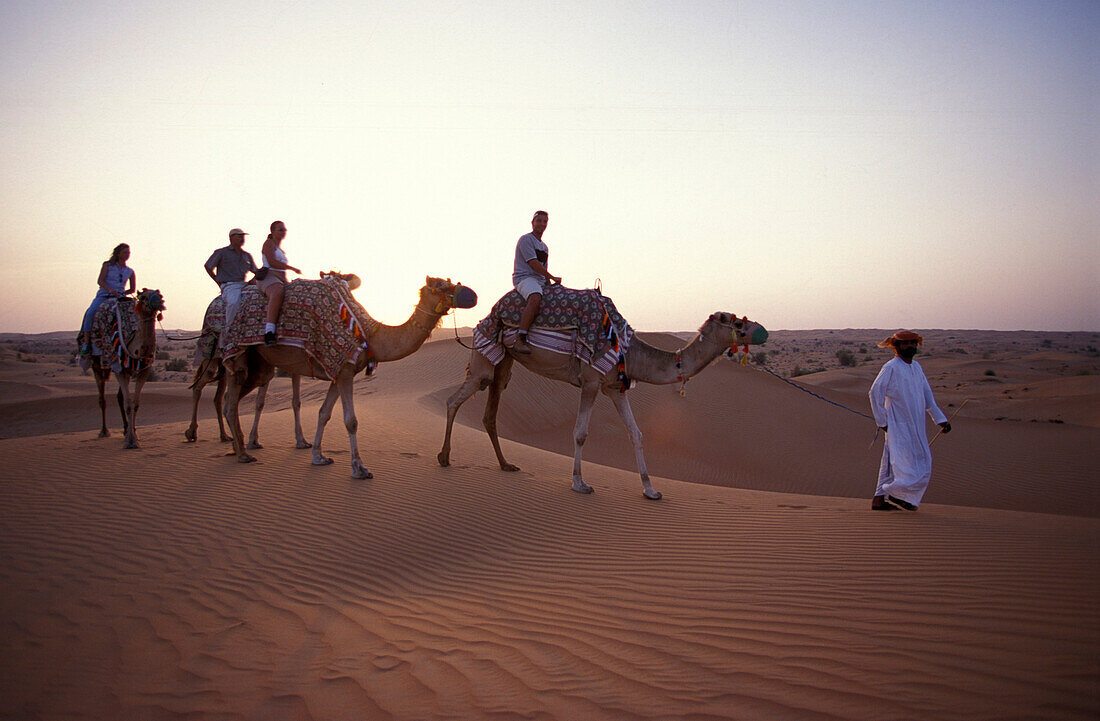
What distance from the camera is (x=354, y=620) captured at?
430 cm

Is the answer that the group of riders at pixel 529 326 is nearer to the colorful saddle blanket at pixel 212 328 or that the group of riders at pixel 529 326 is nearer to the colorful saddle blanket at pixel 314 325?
the colorful saddle blanket at pixel 314 325

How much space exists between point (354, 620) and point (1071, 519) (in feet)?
24.8

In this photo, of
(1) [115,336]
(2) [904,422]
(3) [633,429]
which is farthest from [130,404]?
(2) [904,422]

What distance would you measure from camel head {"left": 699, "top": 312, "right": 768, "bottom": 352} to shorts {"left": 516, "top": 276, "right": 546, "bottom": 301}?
90.5 inches

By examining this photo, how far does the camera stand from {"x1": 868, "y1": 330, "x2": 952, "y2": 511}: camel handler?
692cm

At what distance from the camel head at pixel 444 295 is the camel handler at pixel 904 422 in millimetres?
5210

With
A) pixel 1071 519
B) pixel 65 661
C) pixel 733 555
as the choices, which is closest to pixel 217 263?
pixel 65 661

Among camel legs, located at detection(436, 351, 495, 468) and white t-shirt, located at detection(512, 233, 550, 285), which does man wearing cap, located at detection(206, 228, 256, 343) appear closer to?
camel legs, located at detection(436, 351, 495, 468)

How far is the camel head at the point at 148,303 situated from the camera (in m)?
10.4

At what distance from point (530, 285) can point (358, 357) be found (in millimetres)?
2644

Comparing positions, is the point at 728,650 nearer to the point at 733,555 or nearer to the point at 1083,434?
the point at 733,555

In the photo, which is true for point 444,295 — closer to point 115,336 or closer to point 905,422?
point 905,422

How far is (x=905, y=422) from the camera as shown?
698 cm

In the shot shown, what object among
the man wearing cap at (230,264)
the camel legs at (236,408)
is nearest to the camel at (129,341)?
the man wearing cap at (230,264)
